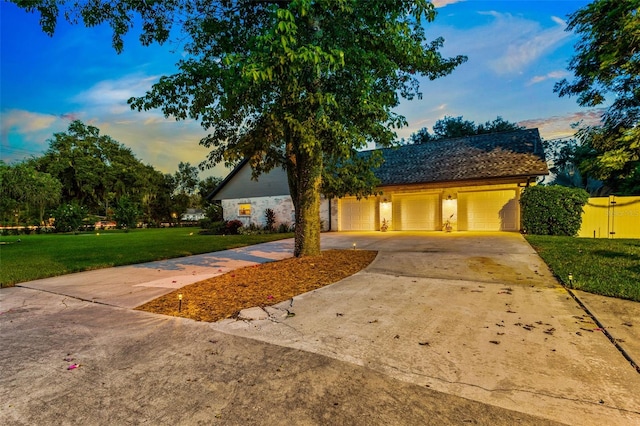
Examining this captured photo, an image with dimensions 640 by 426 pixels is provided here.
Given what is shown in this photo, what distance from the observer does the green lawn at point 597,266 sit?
15.1 ft

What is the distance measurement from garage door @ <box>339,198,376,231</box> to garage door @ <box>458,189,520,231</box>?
15.3 ft

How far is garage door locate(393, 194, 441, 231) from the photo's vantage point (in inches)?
642

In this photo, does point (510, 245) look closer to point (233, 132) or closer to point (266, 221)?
point (233, 132)

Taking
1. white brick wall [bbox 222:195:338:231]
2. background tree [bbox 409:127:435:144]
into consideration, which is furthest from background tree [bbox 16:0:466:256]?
background tree [bbox 409:127:435:144]

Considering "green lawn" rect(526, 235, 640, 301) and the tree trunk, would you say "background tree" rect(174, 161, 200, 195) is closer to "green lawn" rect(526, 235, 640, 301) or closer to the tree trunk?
the tree trunk

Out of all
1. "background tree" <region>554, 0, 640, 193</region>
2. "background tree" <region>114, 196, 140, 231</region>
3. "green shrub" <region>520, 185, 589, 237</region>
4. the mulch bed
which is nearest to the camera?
the mulch bed

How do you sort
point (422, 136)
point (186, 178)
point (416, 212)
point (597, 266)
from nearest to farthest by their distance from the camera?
1. point (597, 266)
2. point (416, 212)
3. point (422, 136)
4. point (186, 178)

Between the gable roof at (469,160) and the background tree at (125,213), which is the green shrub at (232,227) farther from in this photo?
the background tree at (125,213)

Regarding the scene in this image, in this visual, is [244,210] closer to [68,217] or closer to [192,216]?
[68,217]

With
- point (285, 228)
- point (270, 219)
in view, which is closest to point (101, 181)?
point (270, 219)

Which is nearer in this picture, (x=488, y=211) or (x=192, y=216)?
(x=488, y=211)

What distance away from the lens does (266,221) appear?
20.1 metres

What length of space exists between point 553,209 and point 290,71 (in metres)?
12.8

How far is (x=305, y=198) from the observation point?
7.26 metres
